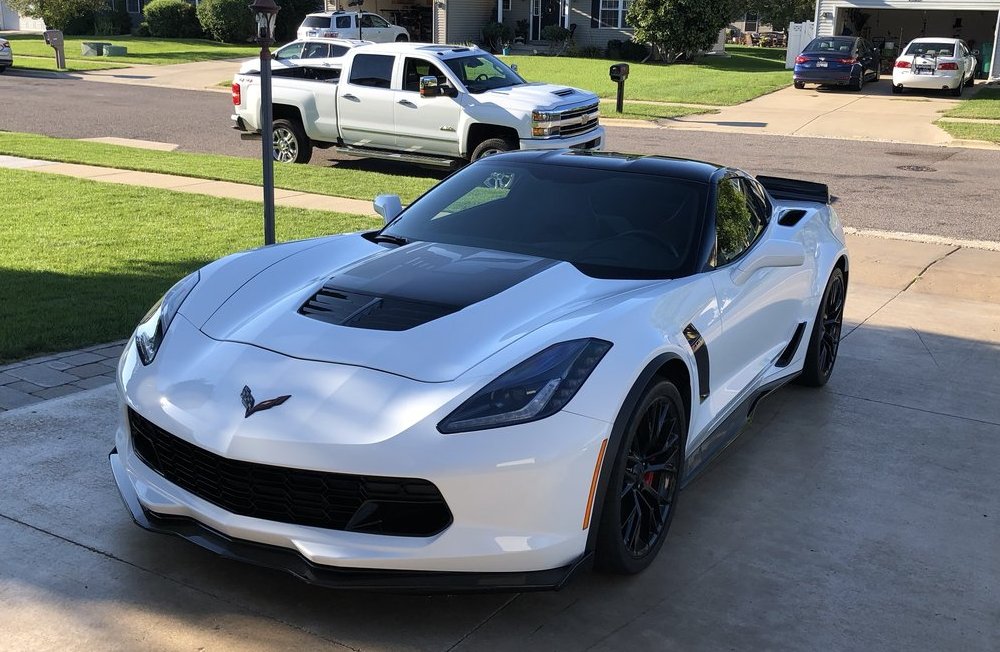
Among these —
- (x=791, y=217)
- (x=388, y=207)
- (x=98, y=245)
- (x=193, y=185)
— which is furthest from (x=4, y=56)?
(x=791, y=217)

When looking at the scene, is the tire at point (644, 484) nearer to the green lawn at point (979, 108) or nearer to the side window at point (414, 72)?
the side window at point (414, 72)

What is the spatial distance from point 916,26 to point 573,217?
44.7 metres

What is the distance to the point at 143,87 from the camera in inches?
1156

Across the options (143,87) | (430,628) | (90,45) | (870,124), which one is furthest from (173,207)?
(90,45)

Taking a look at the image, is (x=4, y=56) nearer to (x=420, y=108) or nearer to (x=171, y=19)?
(x=171, y=19)

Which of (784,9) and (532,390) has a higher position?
(784,9)

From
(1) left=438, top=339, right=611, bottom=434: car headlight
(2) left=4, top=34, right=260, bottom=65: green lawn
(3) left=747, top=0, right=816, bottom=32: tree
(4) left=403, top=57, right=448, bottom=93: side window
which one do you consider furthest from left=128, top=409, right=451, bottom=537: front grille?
(3) left=747, top=0, right=816, bottom=32: tree

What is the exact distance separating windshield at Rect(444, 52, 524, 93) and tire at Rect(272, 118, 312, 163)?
2.49 metres

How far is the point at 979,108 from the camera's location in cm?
2575

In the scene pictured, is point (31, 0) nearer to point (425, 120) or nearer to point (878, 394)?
point (425, 120)

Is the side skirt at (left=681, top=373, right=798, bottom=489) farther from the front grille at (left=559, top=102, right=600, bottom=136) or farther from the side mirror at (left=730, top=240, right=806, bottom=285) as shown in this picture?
the front grille at (left=559, top=102, right=600, bottom=136)

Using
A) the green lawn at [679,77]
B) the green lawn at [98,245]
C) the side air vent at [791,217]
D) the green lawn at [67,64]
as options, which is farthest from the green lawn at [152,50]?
the side air vent at [791,217]

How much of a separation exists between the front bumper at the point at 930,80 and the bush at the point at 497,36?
1966 centimetres

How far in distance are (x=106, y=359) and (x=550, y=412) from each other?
3699 millimetres
